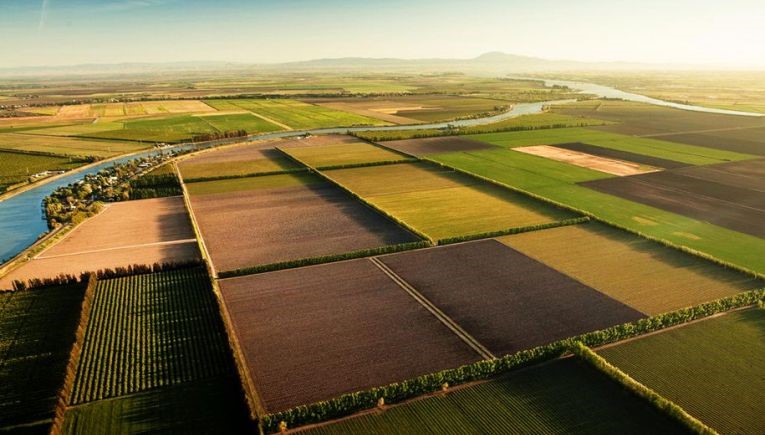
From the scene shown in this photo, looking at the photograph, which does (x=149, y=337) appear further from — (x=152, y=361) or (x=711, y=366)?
(x=711, y=366)

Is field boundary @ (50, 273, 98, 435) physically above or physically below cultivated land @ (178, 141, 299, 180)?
below

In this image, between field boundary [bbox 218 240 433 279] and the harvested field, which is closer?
field boundary [bbox 218 240 433 279]

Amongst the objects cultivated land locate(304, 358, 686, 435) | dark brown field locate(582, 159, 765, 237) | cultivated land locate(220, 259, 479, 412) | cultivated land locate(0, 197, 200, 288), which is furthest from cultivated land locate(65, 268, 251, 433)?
dark brown field locate(582, 159, 765, 237)

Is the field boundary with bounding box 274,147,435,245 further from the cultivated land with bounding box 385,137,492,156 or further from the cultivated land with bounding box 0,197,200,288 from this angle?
the cultivated land with bounding box 385,137,492,156

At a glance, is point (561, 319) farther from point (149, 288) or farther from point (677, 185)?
point (677, 185)

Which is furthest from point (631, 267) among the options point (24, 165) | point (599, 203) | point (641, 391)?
point (24, 165)

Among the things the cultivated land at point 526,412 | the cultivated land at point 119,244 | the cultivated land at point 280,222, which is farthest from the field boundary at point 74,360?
the cultivated land at point 526,412

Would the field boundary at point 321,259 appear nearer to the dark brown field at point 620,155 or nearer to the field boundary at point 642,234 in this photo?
the field boundary at point 642,234
